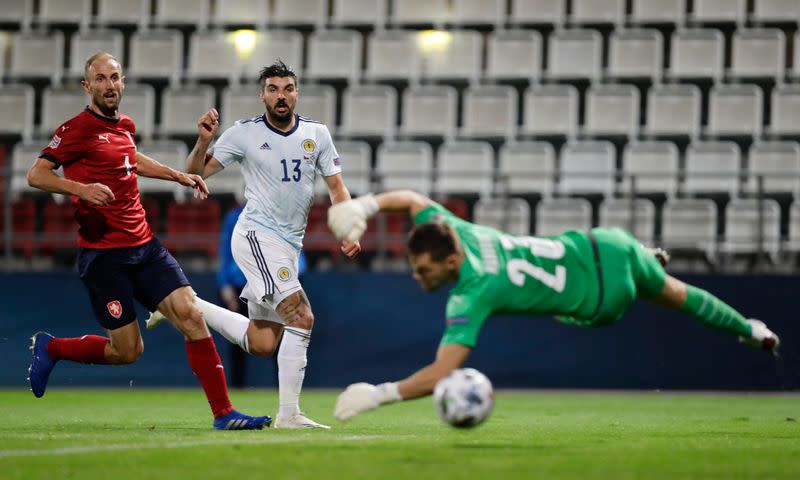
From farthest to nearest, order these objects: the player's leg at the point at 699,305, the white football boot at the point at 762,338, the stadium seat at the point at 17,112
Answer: the stadium seat at the point at 17,112 < the white football boot at the point at 762,338 < the player's leg at the point at 699,305

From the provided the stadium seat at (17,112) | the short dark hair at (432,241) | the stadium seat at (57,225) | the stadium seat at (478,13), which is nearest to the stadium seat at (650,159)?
the stadium seat at (478,13)

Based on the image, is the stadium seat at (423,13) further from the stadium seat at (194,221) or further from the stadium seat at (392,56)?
the stadium seat at (194,221)

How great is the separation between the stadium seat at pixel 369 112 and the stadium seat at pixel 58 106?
157 inches

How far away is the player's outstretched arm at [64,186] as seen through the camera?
7238mm

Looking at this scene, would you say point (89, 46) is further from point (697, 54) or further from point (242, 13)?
point (697, 54)

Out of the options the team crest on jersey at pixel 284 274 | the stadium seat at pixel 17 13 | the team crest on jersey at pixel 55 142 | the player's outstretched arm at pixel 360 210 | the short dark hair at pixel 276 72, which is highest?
the stadium seat at pixel 17 13

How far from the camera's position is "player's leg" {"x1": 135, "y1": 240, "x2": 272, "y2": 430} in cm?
775

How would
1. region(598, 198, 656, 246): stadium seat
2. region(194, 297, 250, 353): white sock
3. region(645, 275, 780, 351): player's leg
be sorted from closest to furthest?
1. region(645, 275, 780, 351): player's leg
2. region(194, 297, 250, 353): white sock
3. region(598, 198, 656, 246): stadium seat

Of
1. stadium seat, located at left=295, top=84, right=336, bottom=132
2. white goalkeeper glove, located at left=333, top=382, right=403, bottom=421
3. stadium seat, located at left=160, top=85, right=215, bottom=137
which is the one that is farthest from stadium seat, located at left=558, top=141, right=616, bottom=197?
white goalkeeper glove, located at left=333, top=382, right=403, bottom=421

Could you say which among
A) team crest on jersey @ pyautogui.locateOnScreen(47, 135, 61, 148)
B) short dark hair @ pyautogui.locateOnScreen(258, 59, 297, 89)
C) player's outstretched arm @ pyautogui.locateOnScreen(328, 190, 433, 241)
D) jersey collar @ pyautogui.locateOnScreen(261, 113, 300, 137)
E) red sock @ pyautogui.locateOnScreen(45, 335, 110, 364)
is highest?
short dark hair @ pyautogui.locateOnScreen(258, 59, 297, 89)

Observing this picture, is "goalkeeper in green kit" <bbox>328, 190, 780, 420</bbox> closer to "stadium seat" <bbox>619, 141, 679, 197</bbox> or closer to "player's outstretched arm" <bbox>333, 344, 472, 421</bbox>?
"player's outstretched arm" <bbox>333, 344, 472, 421</bbox>

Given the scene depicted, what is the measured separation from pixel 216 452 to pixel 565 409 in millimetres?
5875

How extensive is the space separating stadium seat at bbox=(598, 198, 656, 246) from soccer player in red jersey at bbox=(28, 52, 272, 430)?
26.8 ft

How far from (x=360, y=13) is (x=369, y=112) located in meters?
2.18
